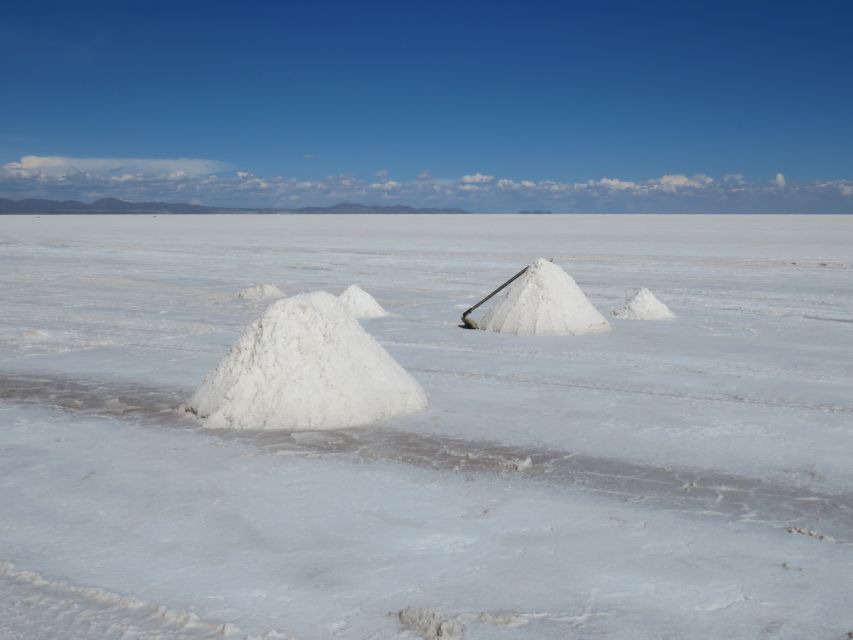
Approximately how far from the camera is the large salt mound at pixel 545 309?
9359 mm

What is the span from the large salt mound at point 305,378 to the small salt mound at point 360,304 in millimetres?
4706

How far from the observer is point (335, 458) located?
4.75 meters

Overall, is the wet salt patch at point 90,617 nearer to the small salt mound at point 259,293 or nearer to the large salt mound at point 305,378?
the large salt mound at point 305,378

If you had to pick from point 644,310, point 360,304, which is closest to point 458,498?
point 360,304

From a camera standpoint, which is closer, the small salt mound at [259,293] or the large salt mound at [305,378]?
the large salt mound at [305,378]

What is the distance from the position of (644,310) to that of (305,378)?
6.01m

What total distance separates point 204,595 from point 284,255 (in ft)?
73.7

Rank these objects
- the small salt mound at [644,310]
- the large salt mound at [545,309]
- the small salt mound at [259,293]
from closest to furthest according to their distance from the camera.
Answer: the large salt mound at [545,309] → the small salt mound at [644,310] → the small salt mound at [259,293]

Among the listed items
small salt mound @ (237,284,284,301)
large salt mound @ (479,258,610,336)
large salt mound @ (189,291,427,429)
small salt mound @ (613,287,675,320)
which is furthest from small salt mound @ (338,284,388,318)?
large salt mound @ (189,291,427,429)

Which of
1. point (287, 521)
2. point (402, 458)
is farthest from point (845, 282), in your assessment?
point (287, 521)

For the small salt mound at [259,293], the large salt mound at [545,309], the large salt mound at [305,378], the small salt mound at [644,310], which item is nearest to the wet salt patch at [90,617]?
the large salt mound at [305,378]

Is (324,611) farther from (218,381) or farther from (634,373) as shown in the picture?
(634,373)

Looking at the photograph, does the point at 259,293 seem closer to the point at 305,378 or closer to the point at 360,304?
the point at 360,304

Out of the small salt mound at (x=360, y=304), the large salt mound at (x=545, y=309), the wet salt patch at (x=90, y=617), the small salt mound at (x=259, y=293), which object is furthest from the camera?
the small salt mound at (x=259, y=293)
